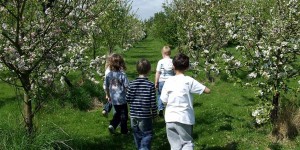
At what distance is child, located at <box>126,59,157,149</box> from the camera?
7461 millimetres

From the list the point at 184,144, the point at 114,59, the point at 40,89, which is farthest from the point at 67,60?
the point at 184,144

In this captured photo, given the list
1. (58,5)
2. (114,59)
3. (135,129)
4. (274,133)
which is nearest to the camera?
(58,5)

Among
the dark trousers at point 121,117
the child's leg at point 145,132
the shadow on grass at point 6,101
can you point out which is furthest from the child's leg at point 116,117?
the shadow on grass at point 6,101

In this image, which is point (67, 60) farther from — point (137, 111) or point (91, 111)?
point (91, 111)

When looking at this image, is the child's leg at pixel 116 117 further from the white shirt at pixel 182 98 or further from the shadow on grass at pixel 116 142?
the white shirt at pixel 182 98

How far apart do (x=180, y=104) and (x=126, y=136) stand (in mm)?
3353

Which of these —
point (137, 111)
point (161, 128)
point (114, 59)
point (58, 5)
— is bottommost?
point (161, 128)

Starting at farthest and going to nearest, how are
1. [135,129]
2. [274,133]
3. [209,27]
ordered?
[209,27], [274,133], [135,129]

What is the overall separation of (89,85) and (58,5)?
6947 millimetres

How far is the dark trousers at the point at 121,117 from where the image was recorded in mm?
9195

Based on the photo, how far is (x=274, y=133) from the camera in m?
8.23

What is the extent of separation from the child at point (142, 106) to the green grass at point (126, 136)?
1.09m

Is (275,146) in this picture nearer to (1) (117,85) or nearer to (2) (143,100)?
(2) (143,100)

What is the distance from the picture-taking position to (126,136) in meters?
9.40
